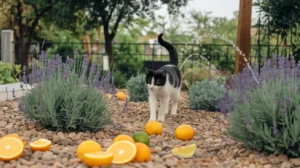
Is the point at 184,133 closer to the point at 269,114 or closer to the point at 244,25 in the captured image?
the point at 269,114

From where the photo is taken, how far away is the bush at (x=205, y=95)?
7.77m

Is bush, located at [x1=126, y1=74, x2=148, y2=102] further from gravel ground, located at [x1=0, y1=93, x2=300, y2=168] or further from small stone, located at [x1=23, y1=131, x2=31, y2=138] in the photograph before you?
small stone, located at [x1=23, y1=131, x2=31, y2=138]

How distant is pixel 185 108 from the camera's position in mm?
8148

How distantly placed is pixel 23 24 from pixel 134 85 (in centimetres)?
1035

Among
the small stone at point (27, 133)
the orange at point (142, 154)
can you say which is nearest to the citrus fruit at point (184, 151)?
the orange at point (142, 154)

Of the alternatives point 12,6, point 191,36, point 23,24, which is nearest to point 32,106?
point 12,6

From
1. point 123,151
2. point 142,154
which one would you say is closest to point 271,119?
point 142,154

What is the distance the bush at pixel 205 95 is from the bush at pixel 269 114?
121 inches

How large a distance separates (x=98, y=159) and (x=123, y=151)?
1.05 ft

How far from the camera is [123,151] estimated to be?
4.05m

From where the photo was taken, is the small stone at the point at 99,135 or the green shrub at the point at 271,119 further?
the small stone at the point at 99,135

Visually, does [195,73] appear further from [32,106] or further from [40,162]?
[40,162]

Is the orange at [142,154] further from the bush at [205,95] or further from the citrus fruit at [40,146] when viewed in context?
the bush at [205,95]

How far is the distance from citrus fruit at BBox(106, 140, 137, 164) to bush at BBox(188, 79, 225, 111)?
375cm
